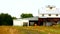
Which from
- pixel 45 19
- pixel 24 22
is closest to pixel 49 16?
pixel 45 19

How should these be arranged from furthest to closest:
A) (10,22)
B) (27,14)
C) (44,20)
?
(27,14)
(10,22)
(44,20)

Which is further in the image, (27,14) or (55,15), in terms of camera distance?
(27,14)

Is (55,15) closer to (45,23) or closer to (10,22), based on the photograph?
(45,23)

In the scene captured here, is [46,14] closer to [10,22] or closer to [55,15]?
[55,15]

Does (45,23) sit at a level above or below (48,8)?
below

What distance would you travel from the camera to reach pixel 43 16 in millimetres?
62062

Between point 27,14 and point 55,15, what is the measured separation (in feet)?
173

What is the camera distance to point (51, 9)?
210 feet

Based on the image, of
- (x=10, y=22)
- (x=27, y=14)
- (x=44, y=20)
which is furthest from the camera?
(x=27, y=14)

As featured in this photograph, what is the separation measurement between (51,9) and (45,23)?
17.4 feet

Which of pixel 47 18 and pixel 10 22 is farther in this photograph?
pixel 10 22

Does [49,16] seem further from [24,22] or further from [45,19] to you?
[24,22]

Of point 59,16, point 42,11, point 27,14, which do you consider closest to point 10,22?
point 42,11

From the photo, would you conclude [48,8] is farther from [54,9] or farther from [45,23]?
[45,23]
